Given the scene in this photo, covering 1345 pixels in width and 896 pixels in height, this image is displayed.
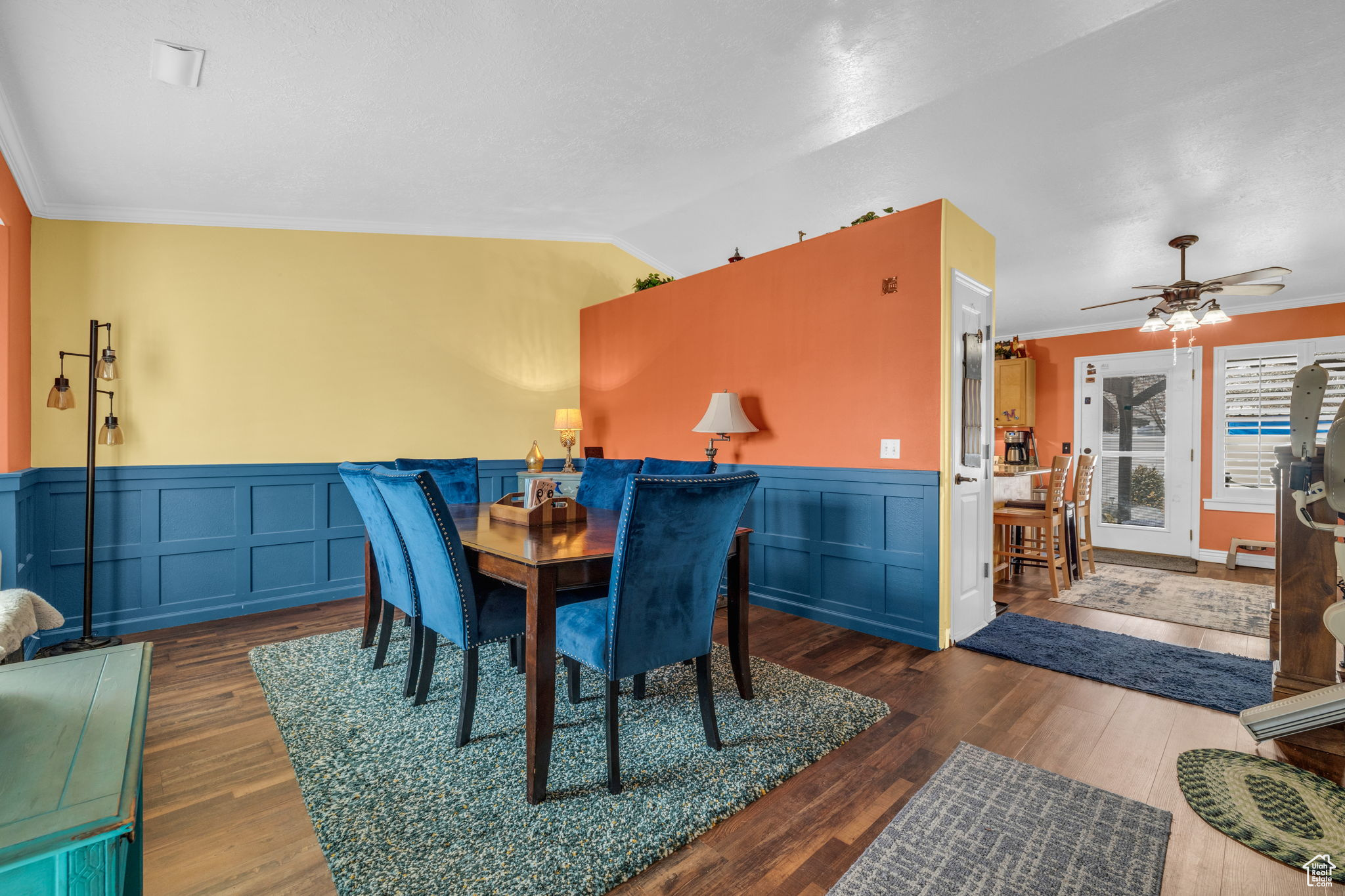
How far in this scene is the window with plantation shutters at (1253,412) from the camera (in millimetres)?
5051

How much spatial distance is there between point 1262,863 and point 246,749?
9.95 ft

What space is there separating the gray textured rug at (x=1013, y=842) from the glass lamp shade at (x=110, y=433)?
13.1 feet

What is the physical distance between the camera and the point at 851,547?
134 inches

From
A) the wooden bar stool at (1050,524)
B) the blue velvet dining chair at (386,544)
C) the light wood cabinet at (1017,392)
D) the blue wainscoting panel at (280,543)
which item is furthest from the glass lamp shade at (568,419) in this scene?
the light wood cabinet at (1017,392)

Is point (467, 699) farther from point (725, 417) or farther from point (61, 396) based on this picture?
point (61, 396)

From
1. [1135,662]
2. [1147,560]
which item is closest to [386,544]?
[1135,662]

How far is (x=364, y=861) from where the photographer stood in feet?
5.05

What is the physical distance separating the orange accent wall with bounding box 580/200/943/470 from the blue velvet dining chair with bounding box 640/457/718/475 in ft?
2.58

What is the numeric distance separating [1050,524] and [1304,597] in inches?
74.4

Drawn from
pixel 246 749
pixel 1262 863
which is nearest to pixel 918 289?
pixel 1262 863

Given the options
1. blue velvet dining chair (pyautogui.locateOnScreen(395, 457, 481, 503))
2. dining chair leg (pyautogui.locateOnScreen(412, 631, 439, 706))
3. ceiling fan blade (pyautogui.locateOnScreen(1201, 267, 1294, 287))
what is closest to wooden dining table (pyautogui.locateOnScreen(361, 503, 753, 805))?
dining chair leg (pyautogui.locateOnScreen(412, 631, 439, 706))

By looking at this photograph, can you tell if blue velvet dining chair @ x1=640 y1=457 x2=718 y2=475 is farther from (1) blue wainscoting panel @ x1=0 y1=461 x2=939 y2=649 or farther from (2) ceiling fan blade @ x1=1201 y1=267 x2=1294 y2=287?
(2) ceiling fan blade @ x1=1201 y1=267 x2=1294 y2=287

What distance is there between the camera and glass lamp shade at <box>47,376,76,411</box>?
10.1 feet

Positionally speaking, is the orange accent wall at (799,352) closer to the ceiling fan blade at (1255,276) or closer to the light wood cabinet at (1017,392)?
the ceiling fan blade at (1255,276)
